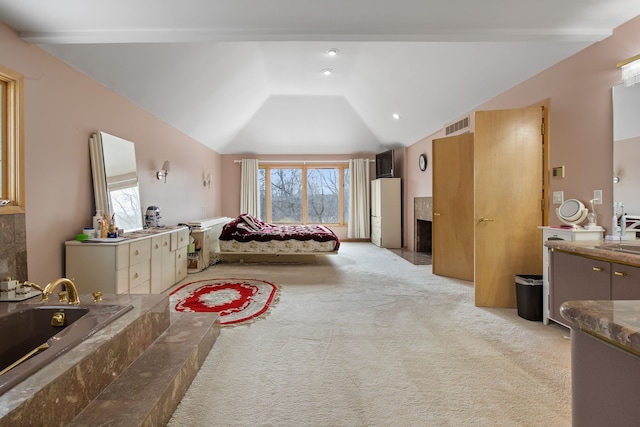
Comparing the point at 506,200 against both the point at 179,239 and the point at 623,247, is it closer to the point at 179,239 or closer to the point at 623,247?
the point at 623,247

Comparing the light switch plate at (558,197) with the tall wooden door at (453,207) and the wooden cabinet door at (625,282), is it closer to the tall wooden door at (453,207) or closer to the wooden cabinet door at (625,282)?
the wooden cabinet door at (625,282)

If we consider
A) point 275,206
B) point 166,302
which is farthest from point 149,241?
point 275,206

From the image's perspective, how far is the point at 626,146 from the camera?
237 cm

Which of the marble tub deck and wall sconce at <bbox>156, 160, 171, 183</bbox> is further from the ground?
wall sconce at <bbox>156, 160, 171, 183</bbox>

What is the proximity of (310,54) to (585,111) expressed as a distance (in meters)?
3.47

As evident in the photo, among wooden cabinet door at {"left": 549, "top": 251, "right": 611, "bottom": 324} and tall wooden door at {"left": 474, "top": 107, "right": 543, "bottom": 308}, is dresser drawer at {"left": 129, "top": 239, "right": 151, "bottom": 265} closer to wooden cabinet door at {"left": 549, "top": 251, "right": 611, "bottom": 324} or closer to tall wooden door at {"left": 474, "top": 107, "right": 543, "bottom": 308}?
tall wooden door at {"left": 474, "top": 107, "right": 543, "bottom": 308}

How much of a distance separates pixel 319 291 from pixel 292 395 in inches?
79.6

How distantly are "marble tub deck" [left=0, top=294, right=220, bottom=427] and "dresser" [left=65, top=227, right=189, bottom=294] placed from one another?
0.69 metres

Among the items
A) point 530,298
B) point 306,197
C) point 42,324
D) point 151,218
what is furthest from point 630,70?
point 306,197

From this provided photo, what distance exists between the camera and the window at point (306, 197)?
332 inches

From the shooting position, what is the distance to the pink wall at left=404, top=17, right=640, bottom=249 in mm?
2480

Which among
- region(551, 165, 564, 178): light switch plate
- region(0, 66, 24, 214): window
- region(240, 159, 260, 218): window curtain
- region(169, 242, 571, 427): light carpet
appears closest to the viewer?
region(169, 242, 571, 427): light carpet

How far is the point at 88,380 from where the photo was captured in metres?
1.41

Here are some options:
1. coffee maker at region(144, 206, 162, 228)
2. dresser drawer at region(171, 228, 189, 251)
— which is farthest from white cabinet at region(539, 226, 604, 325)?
coffee maker at region(144, 206, 162, 228)
